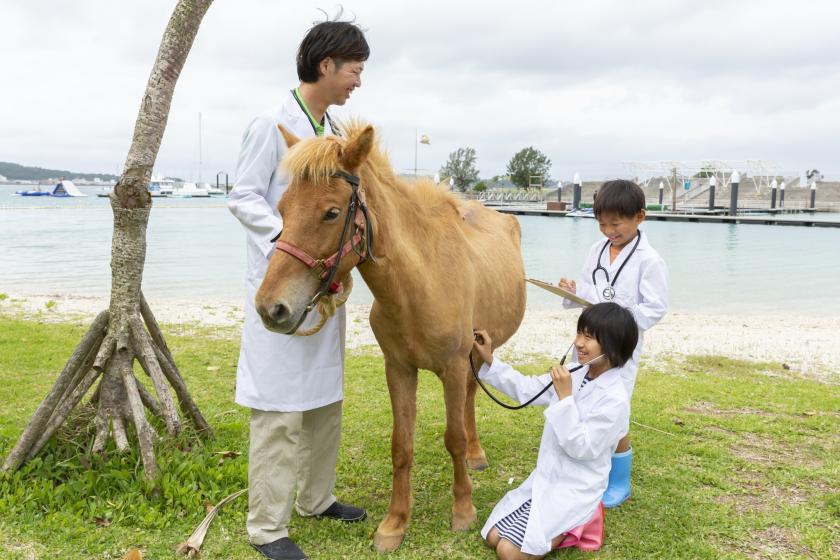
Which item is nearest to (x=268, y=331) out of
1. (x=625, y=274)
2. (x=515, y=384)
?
(x=515, y=384)

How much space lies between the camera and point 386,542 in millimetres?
3547

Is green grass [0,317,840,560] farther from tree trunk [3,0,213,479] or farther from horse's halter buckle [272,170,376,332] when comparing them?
horse's halter buckle [272,170,376,332]

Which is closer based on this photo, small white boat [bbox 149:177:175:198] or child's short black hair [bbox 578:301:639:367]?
child's short black hair [bbox 578:301:639:367]

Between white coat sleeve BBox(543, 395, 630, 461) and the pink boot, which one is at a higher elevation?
white coat sleeve BBox(543, 395, 630, 461)

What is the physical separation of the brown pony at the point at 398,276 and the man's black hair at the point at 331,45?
0.47m

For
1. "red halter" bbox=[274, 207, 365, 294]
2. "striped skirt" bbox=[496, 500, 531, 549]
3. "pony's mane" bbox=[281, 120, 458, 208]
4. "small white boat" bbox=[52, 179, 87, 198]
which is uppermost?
"small white boat" bbox=[52, 179, 87, 198]

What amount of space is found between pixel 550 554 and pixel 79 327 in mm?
8475

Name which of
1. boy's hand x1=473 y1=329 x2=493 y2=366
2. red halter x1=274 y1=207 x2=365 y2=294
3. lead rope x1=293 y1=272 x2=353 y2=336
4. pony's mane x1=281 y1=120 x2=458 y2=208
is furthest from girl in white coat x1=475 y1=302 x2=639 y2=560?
pony's mane x1=281 y1=120 x2=458 y2=208

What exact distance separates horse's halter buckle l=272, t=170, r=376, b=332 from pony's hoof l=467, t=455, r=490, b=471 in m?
2.56

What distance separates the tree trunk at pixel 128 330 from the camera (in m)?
4.14

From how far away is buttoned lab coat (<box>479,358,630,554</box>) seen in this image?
3.30 metres

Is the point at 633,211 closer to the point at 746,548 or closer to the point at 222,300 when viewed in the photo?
the point at 746,548

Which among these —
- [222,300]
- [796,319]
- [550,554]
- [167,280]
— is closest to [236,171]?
[550,554]

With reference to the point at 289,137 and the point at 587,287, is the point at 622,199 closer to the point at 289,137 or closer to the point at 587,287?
the point at 587,287
